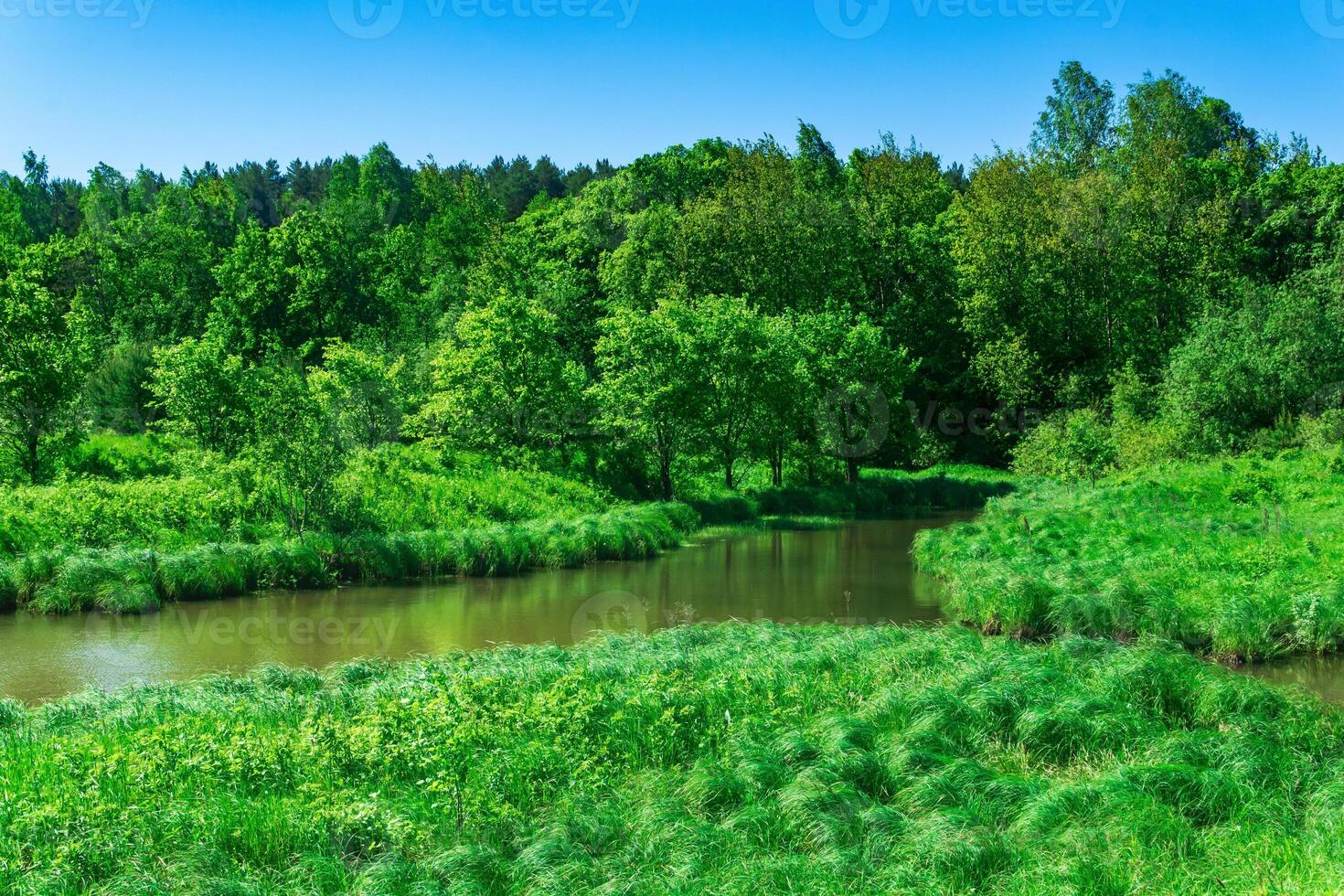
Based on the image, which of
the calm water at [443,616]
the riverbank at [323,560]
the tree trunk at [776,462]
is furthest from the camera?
the tree trunk at [776,462]

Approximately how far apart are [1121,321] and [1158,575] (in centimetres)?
3505

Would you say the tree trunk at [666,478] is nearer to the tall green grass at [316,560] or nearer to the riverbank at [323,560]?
the riverbank at [323,560]

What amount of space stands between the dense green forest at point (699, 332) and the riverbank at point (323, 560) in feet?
5.78

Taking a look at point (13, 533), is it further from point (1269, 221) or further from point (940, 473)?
point (1269, 221)

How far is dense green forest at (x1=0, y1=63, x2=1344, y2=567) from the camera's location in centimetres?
2753

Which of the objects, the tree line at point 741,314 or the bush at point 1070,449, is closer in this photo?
the tree line at point 741,314

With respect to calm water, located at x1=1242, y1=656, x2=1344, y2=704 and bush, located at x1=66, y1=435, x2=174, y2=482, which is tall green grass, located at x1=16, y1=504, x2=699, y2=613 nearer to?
bush, located at x1=66, y1=435, x2=174, y2=482

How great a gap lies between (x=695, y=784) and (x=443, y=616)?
11.8 m

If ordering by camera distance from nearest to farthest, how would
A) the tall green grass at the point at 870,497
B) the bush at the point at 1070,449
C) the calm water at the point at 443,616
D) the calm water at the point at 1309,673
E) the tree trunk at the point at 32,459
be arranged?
1. the calm water at the point at 1309,673
2. the calm water at the point at 443,616
3. the tree trunk at the point at 32,459
4. the tall green grass at the point at 870,497
5. the bush at the point at 1070,449

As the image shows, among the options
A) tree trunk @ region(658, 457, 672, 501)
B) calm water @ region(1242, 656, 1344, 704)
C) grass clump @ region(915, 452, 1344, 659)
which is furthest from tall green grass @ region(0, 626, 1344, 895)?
tree trunk @ region(658, 457, 672, 501)

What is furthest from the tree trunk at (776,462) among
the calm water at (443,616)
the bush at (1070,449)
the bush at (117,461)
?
the bush at (117,461)

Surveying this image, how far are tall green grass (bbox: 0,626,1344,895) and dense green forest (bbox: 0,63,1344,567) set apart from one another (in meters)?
15.3

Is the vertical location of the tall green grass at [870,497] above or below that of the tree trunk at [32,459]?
below

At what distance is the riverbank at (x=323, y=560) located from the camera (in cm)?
1870
